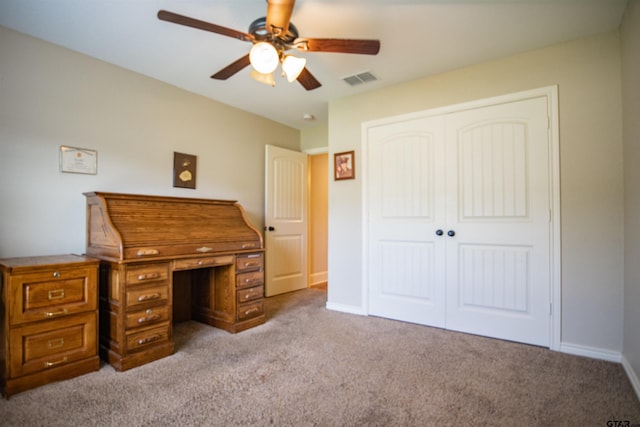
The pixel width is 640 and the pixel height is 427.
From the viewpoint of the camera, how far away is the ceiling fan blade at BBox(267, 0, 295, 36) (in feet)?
4.87

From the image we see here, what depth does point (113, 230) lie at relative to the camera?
2223 millimetres

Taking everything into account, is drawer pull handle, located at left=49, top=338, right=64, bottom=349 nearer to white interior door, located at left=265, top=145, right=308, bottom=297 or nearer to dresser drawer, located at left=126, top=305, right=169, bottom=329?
dresser drawer, located at left=126, top=305, right=169, bottom=329

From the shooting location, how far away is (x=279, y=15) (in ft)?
5.10

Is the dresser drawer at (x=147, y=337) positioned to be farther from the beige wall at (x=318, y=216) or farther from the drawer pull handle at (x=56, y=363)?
the beige wall at (x=318, y=216)

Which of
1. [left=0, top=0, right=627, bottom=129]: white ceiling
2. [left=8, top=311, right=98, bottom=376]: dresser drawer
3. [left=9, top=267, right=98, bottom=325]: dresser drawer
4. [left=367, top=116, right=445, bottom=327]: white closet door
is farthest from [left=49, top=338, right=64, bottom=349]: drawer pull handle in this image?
[left=367, top=116, right=445, bottom=327]: white closet door

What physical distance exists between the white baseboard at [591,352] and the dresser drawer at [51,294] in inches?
133

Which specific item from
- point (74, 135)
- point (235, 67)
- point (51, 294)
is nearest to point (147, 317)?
point (51, 294)

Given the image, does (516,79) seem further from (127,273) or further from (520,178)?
(127,273)

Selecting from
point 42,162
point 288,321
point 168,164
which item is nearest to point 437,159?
point 288,321

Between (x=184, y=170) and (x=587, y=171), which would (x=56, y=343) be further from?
(x=587, y=171)

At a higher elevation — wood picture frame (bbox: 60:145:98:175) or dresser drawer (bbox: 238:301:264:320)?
wood picture frame (bbox: 60:145:98:175)

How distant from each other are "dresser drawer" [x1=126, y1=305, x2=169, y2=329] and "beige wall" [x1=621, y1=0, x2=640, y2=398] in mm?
3010

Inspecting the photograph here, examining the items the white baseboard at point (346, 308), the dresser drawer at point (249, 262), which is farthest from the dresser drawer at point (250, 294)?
the white baseboard at point (346, 308)

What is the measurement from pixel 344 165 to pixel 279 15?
204cm
